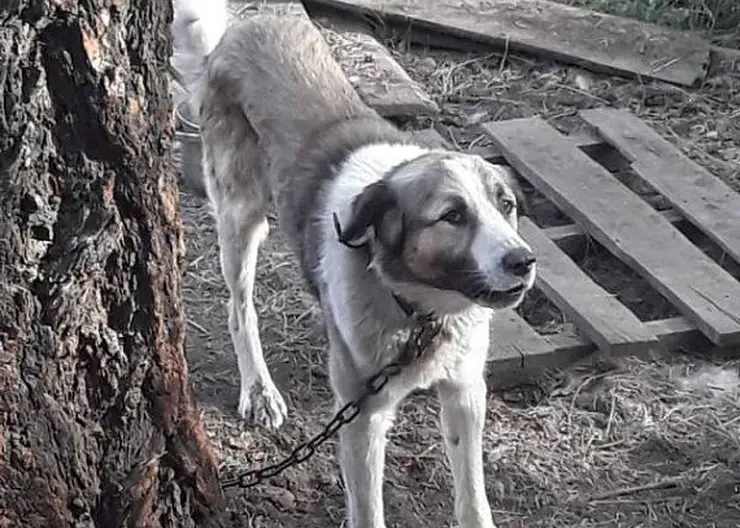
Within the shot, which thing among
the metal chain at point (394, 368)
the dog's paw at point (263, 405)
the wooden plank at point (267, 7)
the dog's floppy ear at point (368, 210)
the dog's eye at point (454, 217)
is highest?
the dog's eye at point (454, 217)

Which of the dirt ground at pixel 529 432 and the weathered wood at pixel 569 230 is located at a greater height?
the weathered wood at pixel 569 230

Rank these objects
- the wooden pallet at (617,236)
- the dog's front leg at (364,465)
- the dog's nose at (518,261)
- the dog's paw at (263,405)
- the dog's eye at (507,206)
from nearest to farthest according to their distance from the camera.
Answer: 1. the dog's nose at (518,261)
2. the dog's eye at (507,206)
3. the dog's front leg at (364,465)
4. the dog's paw at (263,405)
5. the wooden pallet at (617,236)

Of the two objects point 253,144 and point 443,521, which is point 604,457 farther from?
point 253,144

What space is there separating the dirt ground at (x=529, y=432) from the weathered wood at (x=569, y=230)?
90 millimetres

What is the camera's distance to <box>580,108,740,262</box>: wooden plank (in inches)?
211

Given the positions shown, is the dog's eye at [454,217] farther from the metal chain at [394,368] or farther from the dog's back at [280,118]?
the dog's back at [280,118]

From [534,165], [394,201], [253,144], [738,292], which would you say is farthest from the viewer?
[534,165]

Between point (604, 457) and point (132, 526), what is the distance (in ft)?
5.61

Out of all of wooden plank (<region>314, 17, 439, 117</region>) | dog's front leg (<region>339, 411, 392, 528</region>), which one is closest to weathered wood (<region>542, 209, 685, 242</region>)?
wooden plank (<region>314, 17, 439, 117</region>)

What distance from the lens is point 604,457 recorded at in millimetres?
4406

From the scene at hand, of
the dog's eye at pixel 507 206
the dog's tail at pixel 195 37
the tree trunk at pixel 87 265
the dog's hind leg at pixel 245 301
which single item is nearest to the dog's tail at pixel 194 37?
the dog's tail at pixel 195 37

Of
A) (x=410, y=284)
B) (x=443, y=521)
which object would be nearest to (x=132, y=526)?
(x=410, y=284)

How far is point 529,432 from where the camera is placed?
449 centimetres

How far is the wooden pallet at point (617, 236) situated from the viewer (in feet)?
15.7
